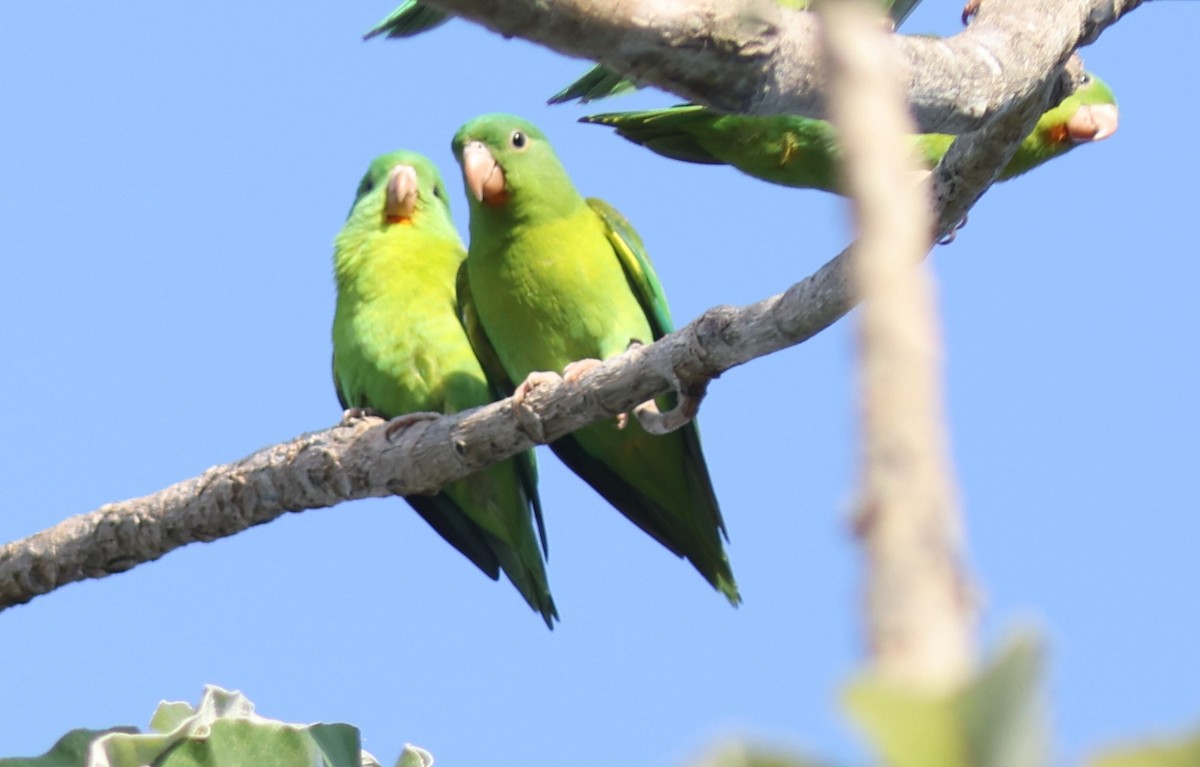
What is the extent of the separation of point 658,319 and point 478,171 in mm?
717

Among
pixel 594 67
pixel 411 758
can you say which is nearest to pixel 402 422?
pixel 594 67

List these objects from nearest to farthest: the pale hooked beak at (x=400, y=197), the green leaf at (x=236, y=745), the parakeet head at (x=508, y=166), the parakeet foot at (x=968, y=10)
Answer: the green leaf at (x=236, y=745) → the parakeet foot at (x=968, y=10) → the parakeet head at (x=508, y=166) → the pale hooked beak at (x=400, y=197)

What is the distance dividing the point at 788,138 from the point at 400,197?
4.84 feet

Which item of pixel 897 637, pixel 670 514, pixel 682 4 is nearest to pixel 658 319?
pixel 670 514

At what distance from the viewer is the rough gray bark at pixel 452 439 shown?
242 cm

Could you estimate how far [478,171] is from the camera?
410 cm

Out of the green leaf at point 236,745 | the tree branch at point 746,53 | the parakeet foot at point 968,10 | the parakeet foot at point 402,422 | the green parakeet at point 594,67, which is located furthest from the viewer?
the parakeet foot at point 402,422

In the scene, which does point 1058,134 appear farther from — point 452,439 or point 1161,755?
point 1161,755

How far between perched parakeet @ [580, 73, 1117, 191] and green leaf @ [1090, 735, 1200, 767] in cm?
357

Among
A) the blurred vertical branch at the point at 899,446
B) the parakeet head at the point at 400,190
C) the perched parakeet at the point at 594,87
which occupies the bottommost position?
the blurred vertical branch at the point at 899,446

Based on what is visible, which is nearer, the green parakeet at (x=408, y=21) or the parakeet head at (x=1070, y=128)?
the green parakeet at (x=408, y=21)

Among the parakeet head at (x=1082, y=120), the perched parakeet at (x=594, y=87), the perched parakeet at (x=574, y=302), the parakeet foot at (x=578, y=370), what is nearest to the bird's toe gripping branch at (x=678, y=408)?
the parakeet foot at (x=578, y=370)

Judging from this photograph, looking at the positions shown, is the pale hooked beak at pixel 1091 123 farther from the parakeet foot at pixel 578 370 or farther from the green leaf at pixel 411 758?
the green leaf at pixel 411 758

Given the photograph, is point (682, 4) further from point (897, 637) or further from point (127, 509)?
point (127, 509)
